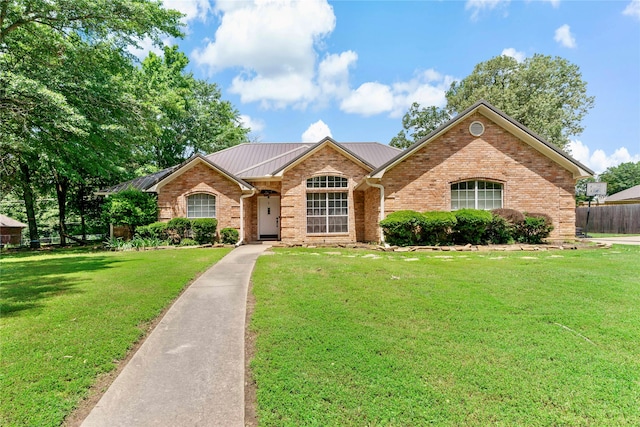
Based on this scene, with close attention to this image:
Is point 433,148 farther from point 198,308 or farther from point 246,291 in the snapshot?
point 198,308

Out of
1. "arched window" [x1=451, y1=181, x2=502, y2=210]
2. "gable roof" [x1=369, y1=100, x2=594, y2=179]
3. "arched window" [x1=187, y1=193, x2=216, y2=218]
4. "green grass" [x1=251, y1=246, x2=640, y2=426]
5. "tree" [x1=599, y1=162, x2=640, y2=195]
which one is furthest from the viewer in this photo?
"tree" [x1=599, y1=162, x2=640, y2=195]

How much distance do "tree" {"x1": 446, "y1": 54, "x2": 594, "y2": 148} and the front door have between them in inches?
960

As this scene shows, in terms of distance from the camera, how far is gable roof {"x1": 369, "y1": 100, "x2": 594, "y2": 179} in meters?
14.0

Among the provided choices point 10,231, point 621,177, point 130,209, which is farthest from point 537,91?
point 10,231

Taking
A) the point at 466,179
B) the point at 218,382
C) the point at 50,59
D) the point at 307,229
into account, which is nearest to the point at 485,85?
the point at 466,179

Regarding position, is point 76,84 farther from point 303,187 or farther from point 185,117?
point 185,117

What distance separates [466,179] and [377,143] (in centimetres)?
810

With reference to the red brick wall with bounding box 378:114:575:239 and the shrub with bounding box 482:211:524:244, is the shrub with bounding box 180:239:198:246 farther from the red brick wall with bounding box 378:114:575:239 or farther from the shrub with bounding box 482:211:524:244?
the shrub with bounding box 482:211:524:244

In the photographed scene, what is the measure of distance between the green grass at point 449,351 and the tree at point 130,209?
39.1ft

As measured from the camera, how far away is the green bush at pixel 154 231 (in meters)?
15.4

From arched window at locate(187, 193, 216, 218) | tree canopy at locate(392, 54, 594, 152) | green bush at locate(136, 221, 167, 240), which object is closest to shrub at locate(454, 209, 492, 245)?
arched window at locate(187, 193, 216, 218)

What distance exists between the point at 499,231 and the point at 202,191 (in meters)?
13.9

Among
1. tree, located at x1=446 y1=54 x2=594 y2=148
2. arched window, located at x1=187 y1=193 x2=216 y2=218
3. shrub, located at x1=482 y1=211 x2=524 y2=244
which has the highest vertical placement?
tree, located at x1=446 y1=54 x2=594 y2=148

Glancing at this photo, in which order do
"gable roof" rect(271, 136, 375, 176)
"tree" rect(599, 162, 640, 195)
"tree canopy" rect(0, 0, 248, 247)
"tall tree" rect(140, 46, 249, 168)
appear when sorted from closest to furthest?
"tree canopy" rect(0, 0, 248, 247) < "gable roof" rect(271, 136, 375, 176) < "tall tree" rect(140, 46, 249, 168) < "tree" rect(599, 162, 640, 195)
